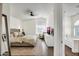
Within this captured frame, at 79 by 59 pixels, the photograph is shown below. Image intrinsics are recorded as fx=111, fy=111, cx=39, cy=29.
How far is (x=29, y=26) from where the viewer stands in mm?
1870

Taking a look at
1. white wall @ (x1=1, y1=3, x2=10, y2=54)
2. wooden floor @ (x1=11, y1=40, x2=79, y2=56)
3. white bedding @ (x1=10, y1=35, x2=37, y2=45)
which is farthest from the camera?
white bedding @ (x1=10, y1=35, x2=37, y2=45)

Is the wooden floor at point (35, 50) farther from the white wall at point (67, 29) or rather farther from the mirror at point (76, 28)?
the mirror at point (76, 28)

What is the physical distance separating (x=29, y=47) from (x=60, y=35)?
587 mm

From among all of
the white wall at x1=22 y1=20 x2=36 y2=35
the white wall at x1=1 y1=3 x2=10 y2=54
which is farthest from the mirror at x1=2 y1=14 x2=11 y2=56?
the white wall at x1=22 y1=20 x2=36 y2=35

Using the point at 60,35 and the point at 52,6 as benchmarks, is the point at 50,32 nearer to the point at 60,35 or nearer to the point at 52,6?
the point at 60,35

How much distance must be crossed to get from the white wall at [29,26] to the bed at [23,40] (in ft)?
0.27

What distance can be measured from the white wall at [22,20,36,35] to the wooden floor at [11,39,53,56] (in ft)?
0.72

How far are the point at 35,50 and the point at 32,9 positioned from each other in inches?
27.6

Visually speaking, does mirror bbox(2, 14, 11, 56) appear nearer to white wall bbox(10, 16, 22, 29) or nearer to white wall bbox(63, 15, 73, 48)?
white wall bbox(10, 16, 22, 29)

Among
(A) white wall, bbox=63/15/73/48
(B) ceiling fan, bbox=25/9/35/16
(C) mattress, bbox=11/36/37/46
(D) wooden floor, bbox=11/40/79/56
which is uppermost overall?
(B) ceiling fan, bbox=25/9/35/16

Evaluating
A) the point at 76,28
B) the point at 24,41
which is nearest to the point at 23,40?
the point at 24,41

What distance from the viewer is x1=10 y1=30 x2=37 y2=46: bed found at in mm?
1844

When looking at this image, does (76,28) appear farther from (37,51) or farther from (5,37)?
(5,37)

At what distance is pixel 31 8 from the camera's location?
1812 millimetres
